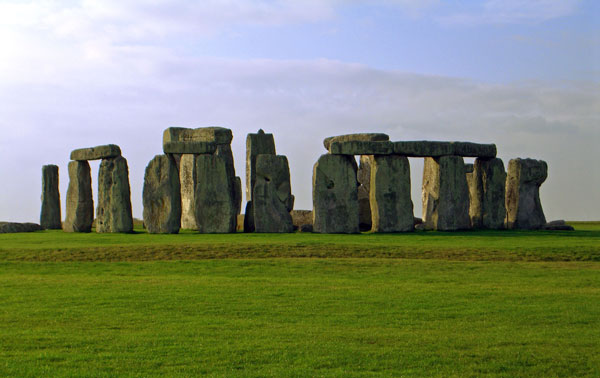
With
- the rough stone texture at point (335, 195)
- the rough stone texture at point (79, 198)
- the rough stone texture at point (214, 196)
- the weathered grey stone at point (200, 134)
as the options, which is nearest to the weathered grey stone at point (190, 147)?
the rough stone texture at point (214, 196)

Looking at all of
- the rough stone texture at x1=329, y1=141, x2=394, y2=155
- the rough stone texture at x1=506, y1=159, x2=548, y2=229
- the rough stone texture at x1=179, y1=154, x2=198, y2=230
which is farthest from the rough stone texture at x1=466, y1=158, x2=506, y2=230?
the rough stone texture at x1=179, y1=154, x2=198, y2=230

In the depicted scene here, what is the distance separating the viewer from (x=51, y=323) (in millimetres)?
11359

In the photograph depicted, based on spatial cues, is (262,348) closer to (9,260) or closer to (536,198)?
(9,260)

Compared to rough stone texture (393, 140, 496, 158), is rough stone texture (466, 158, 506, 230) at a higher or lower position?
lower

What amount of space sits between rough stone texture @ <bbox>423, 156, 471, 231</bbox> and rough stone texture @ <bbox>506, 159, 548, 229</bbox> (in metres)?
2.53

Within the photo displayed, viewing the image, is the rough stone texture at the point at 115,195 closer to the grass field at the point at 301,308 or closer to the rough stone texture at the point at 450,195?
the grass field at the point at 301,308

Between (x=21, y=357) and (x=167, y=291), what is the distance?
16.5 feet

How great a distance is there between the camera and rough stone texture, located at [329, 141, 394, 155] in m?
25.2

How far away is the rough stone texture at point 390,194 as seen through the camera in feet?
83.9

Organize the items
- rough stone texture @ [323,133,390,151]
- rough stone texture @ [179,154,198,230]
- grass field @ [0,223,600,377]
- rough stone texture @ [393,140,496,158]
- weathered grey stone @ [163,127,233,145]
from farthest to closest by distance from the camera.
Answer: rough stone texture @ [179,154,198,230] < weathered grey stone @ [163,127,233,145] < rough stone texture @ [323,133,390,151] < rough stone texture @ [393,140,496,158] < grass field @ [0,223,600,377]

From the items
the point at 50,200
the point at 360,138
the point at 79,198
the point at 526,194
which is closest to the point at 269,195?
the point at 360,138

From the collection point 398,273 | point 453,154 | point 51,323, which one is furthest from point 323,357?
point 453,154

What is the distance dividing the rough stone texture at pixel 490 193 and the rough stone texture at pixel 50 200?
15.9 meters

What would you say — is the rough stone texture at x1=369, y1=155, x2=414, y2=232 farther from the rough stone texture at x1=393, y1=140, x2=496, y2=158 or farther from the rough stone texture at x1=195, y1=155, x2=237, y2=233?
the rough stone texture at x1=195, y1=155, x2=237, y2=233
